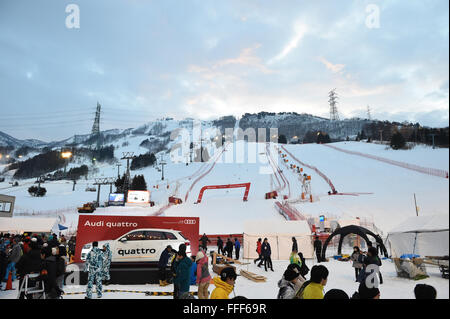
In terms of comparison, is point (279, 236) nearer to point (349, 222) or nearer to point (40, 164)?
point (349, 222)

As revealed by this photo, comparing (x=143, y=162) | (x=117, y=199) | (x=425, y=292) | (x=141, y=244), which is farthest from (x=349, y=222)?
(x=143, y=162)

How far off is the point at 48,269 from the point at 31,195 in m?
53.2

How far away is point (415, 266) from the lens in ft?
27.5

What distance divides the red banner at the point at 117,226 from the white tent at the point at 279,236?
16.8ft

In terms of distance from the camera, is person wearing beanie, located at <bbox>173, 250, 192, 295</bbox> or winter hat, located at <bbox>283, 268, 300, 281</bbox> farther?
person wearing beanie, located at <bbox>173, 250, 192, 295</bbox>

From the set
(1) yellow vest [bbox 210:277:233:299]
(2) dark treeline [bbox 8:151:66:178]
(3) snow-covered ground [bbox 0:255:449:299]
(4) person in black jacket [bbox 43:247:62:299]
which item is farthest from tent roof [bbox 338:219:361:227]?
(2) dark treeline [bbox 8:151:66:178]

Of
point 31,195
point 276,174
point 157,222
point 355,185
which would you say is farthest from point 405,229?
point 31,195

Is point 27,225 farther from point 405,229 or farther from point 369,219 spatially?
point 369,219

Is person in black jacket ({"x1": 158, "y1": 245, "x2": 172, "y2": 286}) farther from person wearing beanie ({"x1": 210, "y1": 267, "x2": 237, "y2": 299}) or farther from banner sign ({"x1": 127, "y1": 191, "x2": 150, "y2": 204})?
banner sign ({"x1": 127, "y1": 191, "x2": 150, "y2": 204})

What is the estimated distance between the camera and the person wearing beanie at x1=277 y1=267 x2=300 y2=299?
320cm

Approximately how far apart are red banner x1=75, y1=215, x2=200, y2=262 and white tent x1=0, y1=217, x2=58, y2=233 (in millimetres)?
12857

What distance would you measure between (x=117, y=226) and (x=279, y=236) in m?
8.31

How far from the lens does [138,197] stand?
39.8 m

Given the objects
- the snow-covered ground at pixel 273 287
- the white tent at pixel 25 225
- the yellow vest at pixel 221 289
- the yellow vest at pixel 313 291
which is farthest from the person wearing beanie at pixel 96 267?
the white tent at pixel 25 225
